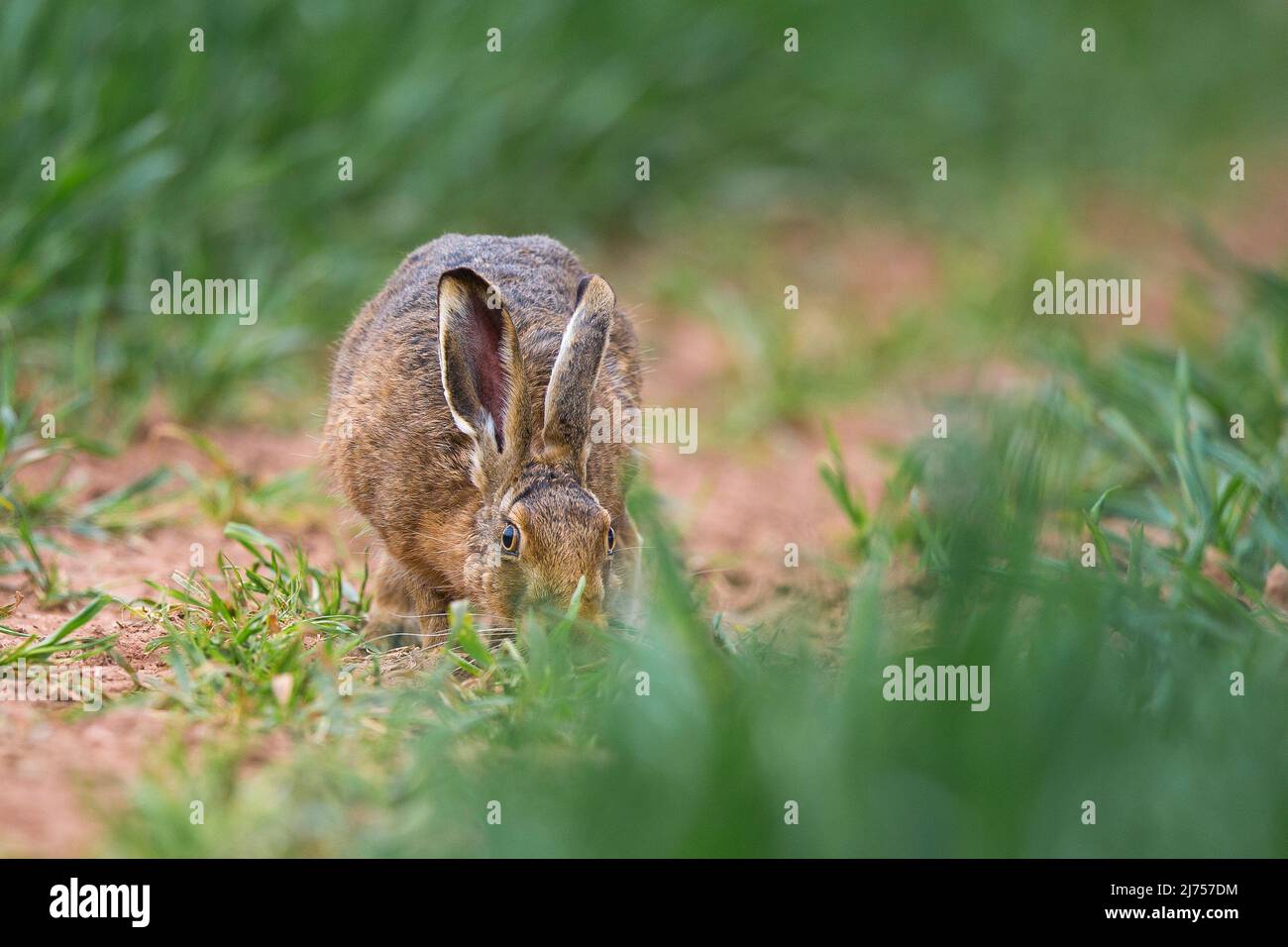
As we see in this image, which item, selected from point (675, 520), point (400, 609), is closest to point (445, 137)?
point (675, 520)

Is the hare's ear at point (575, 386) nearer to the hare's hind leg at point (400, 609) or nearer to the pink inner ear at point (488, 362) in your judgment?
the pink inner ear at point (488, 362)

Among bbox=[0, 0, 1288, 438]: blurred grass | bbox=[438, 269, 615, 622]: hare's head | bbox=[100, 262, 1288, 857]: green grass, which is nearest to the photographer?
bbox=[100, 262, 1288, 857]: green grass

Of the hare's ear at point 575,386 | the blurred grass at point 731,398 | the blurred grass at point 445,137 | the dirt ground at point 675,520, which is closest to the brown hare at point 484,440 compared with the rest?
the hare's ear at point 575,386

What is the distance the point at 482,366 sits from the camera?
4.61m

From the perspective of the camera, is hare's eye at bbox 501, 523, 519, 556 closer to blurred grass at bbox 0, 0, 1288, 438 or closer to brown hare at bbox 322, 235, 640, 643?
brown hare at bbox 322, 235, 640, 643

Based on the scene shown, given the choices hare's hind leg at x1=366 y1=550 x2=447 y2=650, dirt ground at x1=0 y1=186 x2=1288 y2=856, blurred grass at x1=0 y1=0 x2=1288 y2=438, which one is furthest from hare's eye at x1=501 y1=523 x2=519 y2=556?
blurred grass at x1=0 y1=0 x2=1288 y2=438

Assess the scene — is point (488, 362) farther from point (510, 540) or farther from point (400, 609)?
point (400, 609)

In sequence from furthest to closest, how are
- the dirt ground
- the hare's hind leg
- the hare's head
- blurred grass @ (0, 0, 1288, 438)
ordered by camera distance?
blurred grass @ (0, 0, 1288, 438)
the hare's hind leg
the hare's head
the dirt ground

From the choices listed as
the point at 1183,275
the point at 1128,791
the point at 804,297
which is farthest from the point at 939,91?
the point at 1128,791

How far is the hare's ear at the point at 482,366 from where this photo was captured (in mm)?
4488

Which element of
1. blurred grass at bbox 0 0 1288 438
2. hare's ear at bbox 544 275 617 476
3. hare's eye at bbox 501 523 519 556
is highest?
blurred grass at bbox 0 0 1288 438

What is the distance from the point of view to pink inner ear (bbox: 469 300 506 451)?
4.56 m

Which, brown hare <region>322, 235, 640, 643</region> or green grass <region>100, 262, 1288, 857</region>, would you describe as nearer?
green grass <region>100, 262, 1288, 857</region>

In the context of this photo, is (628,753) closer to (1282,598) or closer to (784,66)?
(1282,598)
